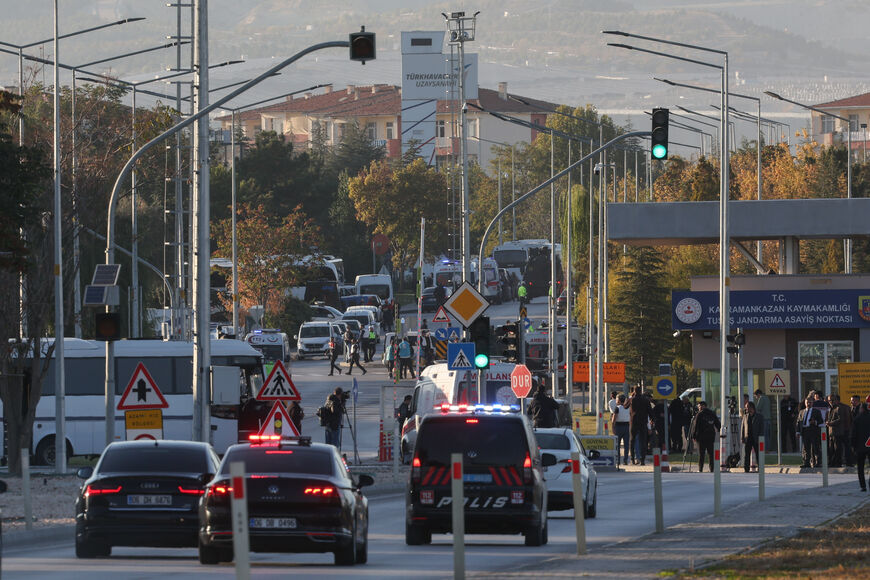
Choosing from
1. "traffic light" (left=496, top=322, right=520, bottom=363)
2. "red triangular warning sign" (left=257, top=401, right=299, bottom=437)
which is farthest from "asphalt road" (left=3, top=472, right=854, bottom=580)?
"traffic light" (left=496, top=322, right=520, bottom=363)

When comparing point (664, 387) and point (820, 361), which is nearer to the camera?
point (664, 387)

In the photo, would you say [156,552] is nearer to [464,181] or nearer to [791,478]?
[791,478]

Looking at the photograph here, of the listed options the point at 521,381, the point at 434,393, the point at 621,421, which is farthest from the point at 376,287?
the point at 434,393

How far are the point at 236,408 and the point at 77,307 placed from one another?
12094 millimetres

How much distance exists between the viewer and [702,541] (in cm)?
2030

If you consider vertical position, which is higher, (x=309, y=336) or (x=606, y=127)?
(x=606, y=127)

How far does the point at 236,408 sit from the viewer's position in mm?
43062

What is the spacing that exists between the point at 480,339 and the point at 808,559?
15.5 meters

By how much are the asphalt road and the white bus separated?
13.3m

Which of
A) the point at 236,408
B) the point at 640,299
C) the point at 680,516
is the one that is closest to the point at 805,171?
the point at 640,299

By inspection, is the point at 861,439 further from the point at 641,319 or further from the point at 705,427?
the point at 641,319

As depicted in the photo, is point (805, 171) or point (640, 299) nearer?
point (640, 299)

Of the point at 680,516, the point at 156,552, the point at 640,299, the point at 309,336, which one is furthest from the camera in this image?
the point at 309,336

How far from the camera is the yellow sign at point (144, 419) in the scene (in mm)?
26536
